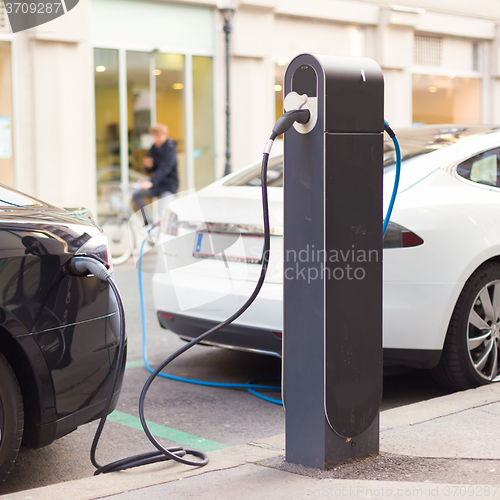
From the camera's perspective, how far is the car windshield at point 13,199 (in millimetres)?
3355

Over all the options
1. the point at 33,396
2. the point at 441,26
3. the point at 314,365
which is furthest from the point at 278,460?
the point at 441,26

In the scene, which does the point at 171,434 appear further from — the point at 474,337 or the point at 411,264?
the point at 474,337

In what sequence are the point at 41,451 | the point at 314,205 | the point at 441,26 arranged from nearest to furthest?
A: the point at 314,205 < the point at 41,451 < the point at 441,26

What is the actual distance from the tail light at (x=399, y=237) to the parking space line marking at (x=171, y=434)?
1.35m

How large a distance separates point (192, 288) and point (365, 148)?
192cm

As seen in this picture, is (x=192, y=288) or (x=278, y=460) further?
(x=192, y=288)

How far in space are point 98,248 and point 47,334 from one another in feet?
1.61

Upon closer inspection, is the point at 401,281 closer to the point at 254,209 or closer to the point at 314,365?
the point at 254,209

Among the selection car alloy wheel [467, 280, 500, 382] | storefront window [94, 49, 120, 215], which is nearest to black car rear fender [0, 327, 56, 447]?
car alloy wheel [467, 280, 500, 382]

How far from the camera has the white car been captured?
4.08 m

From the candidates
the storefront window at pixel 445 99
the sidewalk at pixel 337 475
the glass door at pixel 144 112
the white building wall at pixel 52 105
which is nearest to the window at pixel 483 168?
the sidewalk at pixel 337 475

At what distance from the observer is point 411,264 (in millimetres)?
4055

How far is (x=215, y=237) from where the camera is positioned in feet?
14.9

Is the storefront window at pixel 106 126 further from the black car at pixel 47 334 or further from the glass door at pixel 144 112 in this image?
the black car at pixel 47 334
